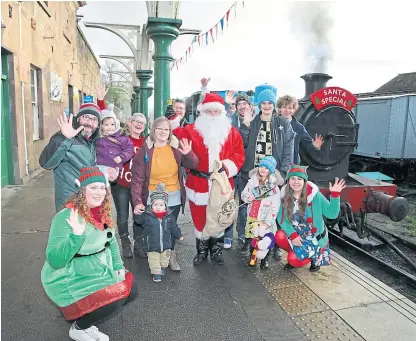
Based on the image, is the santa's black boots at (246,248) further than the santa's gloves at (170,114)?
No

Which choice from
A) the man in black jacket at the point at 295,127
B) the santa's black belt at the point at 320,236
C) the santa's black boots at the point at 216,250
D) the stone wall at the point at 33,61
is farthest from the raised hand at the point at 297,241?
the stone wall at the point at 33,61

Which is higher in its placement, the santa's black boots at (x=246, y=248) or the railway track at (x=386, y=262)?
the santa's black boots at (x=246, y=248)

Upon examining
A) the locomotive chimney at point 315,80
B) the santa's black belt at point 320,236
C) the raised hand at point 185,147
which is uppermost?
the locomotive chimney at point 315,80

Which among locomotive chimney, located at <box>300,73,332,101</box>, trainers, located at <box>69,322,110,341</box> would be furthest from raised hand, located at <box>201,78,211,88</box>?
trainers, located at <box>69,322,110,341</box>

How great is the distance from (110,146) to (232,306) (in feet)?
6.14

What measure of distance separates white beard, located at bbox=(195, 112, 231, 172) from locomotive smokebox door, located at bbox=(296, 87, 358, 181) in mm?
1946

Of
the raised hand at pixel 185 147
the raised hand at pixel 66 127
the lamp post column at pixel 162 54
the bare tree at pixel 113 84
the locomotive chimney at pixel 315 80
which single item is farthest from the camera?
the bare tree at pixel 113 84

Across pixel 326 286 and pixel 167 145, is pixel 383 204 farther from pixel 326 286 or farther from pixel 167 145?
pixel 167 145

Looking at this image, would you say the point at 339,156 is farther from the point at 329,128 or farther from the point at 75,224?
the point at 75,224

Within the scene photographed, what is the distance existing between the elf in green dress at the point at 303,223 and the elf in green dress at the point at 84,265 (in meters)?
1.76

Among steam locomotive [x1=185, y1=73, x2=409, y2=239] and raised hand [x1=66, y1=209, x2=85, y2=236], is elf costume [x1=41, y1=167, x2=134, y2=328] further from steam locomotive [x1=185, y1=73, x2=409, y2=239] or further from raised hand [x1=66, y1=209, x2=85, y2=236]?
steam locomotive [x1=185, y1=73, x2=409, y2=239]

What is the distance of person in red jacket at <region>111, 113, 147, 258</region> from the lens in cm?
371

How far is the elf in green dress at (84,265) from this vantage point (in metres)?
2.08

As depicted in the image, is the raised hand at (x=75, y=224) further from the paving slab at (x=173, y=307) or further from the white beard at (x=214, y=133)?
the white beard at (x=214, y=133)
